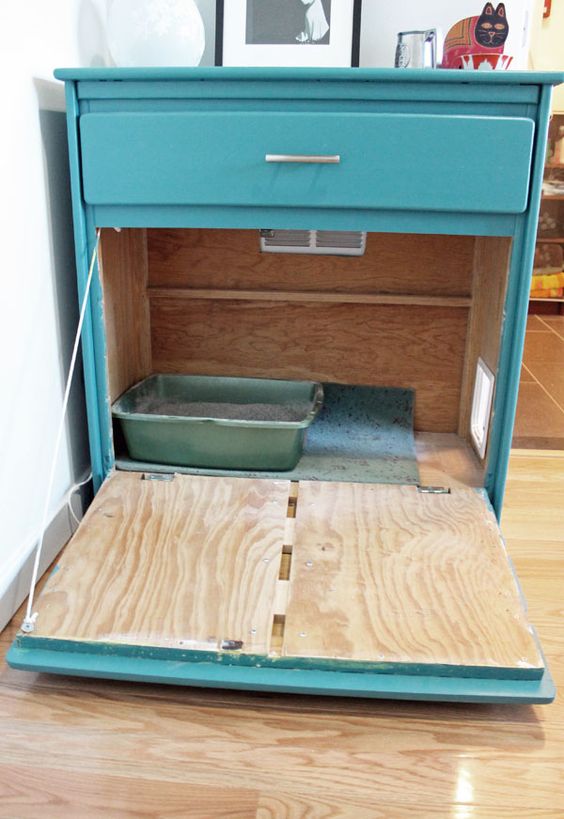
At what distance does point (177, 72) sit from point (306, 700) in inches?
35.0

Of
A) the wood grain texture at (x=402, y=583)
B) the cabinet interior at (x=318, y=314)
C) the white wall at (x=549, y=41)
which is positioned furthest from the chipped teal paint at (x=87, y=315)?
the white wall at (x=549, y=41)

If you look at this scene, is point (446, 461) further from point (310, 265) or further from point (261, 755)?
point (261, 755)

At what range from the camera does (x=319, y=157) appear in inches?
42.9

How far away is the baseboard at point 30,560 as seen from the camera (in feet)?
3.41

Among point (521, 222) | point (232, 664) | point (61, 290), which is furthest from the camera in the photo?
point (61, 290)

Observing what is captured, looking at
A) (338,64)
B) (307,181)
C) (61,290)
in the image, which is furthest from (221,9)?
(61,290)

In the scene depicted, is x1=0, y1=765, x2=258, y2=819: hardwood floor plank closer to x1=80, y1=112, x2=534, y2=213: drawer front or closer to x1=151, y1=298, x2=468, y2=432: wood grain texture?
x1=80, y1=112, x2=534, y2=213: drawer front

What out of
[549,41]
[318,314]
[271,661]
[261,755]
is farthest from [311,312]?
[549,41]

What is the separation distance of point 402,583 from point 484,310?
0.70 m

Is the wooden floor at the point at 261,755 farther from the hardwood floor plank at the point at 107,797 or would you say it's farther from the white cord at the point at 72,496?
the white cord at the point at 72,496

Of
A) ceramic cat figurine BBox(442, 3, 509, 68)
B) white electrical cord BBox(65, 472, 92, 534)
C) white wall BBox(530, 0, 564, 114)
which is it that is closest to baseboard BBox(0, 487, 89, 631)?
white electrical cord BBox(65, 472, 92, 534)

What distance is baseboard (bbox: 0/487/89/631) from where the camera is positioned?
1039 millimetres

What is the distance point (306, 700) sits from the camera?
909 mm

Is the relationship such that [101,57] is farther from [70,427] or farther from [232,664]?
[232,664]
